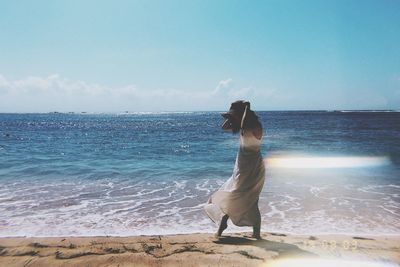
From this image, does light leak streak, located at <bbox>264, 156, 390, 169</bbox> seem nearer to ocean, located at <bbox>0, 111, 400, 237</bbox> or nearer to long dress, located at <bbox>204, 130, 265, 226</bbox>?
ocean, located at <bbox>0, 111, 400, 237</bbox>

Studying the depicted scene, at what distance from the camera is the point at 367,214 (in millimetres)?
8188

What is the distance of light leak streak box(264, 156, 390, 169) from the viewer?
16453mm

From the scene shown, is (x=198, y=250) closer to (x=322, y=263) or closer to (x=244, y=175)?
(x=244, y=175)

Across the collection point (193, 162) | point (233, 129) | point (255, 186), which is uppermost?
point (233, 129)

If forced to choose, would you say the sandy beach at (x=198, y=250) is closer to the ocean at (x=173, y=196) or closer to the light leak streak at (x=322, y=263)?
the light leak streak at (x=322, y=263)

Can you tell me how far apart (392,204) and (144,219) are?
6.34 meters

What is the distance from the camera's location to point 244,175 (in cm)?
562

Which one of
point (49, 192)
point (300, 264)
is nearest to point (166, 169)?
point (49, 192)

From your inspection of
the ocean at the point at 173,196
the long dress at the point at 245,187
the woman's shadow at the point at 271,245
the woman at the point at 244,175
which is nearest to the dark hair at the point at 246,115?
the woman at the point at 244,175

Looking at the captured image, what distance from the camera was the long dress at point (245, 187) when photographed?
5518 mm

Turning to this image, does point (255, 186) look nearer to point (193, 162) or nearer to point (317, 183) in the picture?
point (317, 183)

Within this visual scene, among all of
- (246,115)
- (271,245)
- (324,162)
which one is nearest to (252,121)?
Answer: (246,115)

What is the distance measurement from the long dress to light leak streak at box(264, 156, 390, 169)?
35.7ft

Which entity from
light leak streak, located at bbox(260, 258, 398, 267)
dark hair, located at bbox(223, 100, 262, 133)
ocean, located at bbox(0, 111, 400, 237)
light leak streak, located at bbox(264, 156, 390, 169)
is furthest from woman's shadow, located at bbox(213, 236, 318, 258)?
light leak streak, located at bbox(264, 156, 390, 169)
